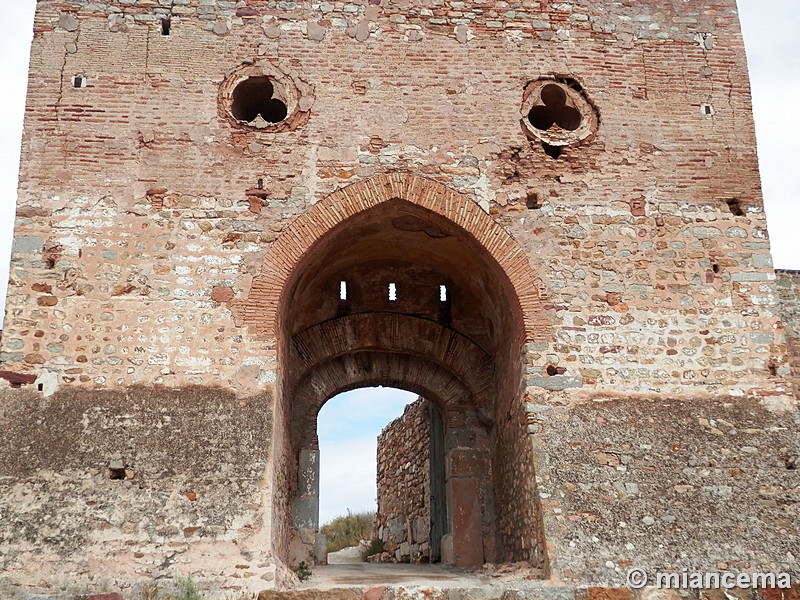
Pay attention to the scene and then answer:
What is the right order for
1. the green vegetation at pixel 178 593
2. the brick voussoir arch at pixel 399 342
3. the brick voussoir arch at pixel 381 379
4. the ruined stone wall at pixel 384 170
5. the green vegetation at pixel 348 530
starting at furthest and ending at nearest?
the green vegetation at pixel 348 530 → the brick voussoir arch at pixel 381 379 → the brick voussoir arch at pixel 399 342 → the ruined stone wall at pixel 384 170 → the green vegetation at pixel 178 593

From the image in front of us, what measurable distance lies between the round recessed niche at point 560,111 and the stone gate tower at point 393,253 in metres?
0.04

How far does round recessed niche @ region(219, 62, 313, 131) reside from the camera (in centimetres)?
868

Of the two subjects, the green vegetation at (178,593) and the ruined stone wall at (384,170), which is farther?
the ruined stone wall at (384,170)

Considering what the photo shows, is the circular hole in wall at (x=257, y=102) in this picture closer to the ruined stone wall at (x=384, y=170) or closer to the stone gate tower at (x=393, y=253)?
the stone gate tower at (x=393, y=253)

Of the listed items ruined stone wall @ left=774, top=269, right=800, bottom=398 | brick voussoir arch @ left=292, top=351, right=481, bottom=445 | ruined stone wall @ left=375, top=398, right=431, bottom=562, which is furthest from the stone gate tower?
ruined stone wall @ left=375, top=398, right=431, bottom=562

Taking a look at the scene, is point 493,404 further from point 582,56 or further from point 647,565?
point 582,56

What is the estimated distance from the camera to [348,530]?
59.3ft

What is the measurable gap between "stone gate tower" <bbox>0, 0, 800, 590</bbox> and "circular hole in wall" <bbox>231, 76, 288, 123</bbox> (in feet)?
0.11

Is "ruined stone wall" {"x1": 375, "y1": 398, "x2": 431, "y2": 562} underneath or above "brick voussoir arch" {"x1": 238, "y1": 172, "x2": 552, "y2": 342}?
underneath

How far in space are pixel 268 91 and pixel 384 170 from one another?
160 centimetres

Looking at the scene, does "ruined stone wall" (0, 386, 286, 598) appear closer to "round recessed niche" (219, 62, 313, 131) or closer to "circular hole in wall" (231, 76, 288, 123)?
"round recessed niche" (219, 62, 313, 131)

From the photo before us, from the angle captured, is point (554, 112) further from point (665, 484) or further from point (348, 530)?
point (348, 530)

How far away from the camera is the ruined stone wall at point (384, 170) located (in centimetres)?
795

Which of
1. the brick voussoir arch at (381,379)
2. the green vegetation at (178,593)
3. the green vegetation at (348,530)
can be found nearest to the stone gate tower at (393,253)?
the green vegetation at (178,593)
